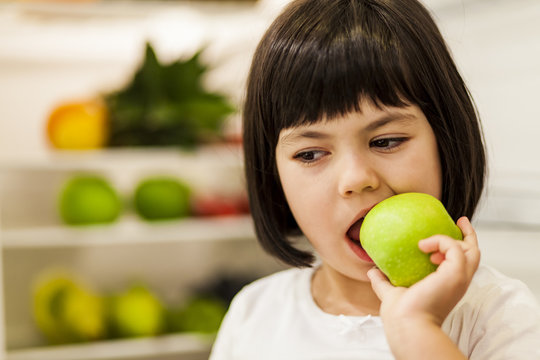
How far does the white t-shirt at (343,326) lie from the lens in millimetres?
676

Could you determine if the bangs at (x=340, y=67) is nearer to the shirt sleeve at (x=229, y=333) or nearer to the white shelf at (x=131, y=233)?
the shirt sleeve at (x=229, y=333)

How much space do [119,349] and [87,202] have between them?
1.50 ft

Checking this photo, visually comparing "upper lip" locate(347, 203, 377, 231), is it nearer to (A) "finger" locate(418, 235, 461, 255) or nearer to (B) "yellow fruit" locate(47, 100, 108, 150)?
(A) "finger" locate(418, 235, 461, 255)

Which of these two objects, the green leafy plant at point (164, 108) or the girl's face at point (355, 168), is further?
the green leafy plant at point (164, 108)

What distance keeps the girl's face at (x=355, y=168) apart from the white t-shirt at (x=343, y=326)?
0.10m

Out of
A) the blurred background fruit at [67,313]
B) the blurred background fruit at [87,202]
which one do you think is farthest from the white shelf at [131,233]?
the blurred background fruit at [67,313]

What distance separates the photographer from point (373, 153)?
2.31 feet

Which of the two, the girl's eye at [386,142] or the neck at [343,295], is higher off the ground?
the girl's eye at [386,142]

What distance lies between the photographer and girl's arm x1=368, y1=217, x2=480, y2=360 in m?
0.58

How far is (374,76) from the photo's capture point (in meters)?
0.70

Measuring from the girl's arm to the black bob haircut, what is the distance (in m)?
0.17

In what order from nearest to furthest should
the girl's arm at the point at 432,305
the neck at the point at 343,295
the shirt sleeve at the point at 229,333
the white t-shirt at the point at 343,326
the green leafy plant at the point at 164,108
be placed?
the girl's arm at the point at 432,305 → the white t-shirt at the point at 343,326 → the neck at the point at 343,295 → the shirt sleeve at the point at 229,333 → the green leafy plant at the point at 164,108

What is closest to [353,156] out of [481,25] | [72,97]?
[481,25]

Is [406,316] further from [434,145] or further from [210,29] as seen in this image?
[210,29]
